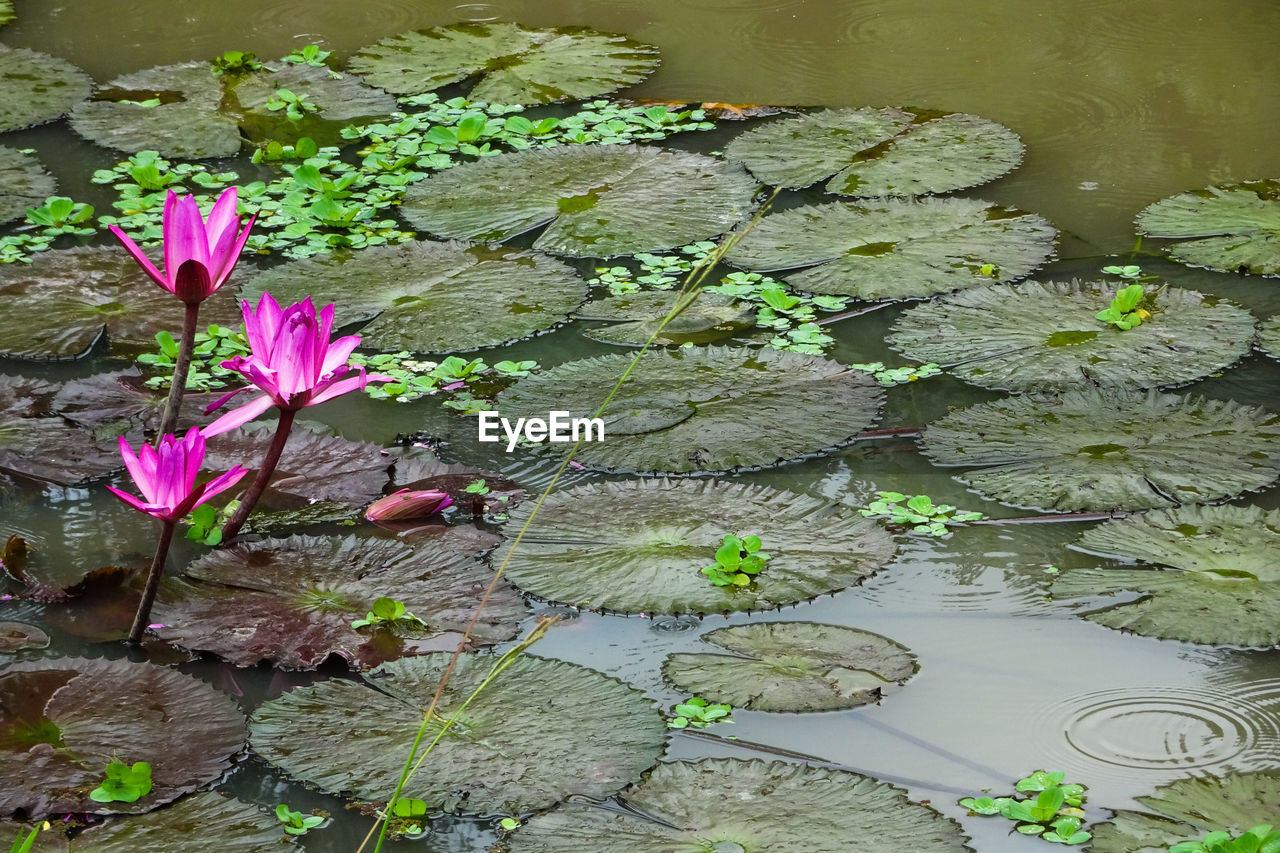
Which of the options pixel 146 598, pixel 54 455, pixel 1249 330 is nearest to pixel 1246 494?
pixel 1249 330

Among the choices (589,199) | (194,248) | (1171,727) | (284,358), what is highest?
(194,248)

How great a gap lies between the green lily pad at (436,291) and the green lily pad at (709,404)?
0.93ft

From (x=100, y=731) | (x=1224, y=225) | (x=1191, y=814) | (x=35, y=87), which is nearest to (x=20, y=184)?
(x=35, y=87)

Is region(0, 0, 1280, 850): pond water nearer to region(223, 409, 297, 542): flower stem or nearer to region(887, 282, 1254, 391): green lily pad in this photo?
region(887, 282, 1254, 391): green lily pad

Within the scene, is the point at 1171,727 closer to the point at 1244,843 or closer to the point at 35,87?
the point at 1244,843

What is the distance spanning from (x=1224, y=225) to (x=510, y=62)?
7.96ft

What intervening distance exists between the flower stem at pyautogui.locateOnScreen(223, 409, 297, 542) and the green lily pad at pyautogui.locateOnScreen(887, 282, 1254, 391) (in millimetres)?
1466

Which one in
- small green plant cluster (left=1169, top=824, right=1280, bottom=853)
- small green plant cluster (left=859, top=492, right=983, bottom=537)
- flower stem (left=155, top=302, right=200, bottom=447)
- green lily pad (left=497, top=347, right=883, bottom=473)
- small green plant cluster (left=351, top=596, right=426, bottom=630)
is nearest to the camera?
small green plant cluster (left=1169, top=824, right=1280, bottom=853)

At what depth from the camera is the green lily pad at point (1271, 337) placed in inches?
114

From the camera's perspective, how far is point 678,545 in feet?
7.52

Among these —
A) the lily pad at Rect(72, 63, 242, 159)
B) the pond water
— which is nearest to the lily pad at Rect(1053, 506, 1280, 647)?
the pond water

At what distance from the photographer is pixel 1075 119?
13.6ft

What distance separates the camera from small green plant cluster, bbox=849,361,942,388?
9.43 ft

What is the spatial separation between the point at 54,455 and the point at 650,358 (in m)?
1.23
